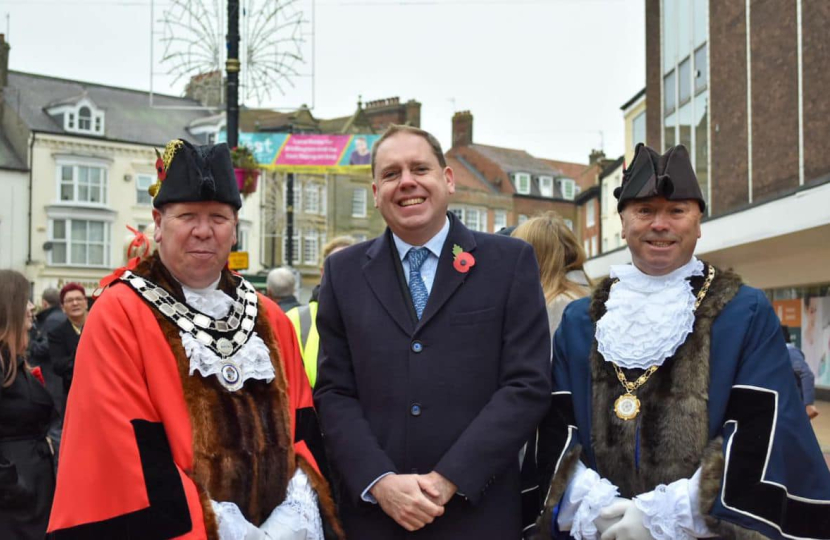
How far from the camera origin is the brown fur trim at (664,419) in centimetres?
317

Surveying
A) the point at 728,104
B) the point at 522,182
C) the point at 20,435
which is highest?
the point at 522,182

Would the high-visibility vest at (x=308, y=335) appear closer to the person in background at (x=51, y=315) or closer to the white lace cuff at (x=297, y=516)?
the white lace cuff at (x=297, y=516)

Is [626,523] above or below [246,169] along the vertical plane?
below

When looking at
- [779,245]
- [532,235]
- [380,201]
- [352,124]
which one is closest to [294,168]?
[779,245]

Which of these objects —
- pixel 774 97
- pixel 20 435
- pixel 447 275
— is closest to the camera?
pixel 447 275

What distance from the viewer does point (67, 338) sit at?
6781 mm

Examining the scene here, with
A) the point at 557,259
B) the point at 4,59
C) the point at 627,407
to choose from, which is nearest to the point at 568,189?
Answer: the point at 4,59

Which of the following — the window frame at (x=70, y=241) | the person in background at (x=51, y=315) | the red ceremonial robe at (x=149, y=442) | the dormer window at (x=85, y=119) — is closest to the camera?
the red ceremonial robe at (x=149, y=442)

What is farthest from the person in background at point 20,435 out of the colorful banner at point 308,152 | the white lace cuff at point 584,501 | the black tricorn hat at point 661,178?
the colorful banner at point 308,152

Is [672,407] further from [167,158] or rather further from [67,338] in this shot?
[67,338]

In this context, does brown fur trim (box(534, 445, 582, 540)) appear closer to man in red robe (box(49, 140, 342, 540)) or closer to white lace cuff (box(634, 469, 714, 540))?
white lace cuff (box(634, 469, 714, 540))

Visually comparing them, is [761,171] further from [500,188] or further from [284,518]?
[500,188]

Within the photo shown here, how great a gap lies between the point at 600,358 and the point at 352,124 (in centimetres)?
4498

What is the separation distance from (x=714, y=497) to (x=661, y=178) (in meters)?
1.18
